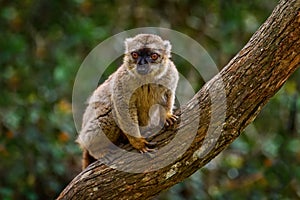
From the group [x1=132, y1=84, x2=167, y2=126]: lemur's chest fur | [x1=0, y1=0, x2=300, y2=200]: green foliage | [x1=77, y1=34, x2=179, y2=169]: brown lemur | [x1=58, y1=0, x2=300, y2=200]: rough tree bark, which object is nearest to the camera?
[x1=58, y1=0, x2=300, y2=200]: rough tree bark

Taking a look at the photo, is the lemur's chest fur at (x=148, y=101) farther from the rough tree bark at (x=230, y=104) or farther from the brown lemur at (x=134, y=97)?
the rough tree bark at (x=230, y=104)

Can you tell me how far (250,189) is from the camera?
684cm

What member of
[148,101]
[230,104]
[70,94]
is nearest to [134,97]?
[148,101]

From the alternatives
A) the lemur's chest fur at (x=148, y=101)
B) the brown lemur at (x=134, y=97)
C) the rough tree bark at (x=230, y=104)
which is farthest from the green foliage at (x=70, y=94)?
the rough tree bark at (x=230, y=104)

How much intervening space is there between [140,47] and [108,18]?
3.12 meters

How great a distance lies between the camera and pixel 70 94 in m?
7.91

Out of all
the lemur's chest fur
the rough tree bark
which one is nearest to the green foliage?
the lemur's chest fur

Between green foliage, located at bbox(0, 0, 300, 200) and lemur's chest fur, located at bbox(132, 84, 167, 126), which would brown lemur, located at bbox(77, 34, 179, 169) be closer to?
lemur's chest fur, located at bbox(132, 84, 167, 126)

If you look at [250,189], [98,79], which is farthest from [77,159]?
[250,189]

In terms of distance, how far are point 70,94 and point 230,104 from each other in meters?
4.16

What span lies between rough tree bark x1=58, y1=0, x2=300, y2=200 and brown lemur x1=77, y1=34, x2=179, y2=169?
364mm

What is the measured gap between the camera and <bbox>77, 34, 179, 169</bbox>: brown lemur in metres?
4.66

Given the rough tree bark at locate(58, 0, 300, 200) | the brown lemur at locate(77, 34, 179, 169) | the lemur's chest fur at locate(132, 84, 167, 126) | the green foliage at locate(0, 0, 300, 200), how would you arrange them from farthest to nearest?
the green foliage at locate(0, 0, 300, 200) < the lemur's chest fur at locate(132, 84, 167, 126) < the brown lemur at locate(77, 34, 179, 169) < the rough tree bark at locate(58, 0, 300, 200)

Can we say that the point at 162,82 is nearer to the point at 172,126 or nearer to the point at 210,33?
the point at 172,126
